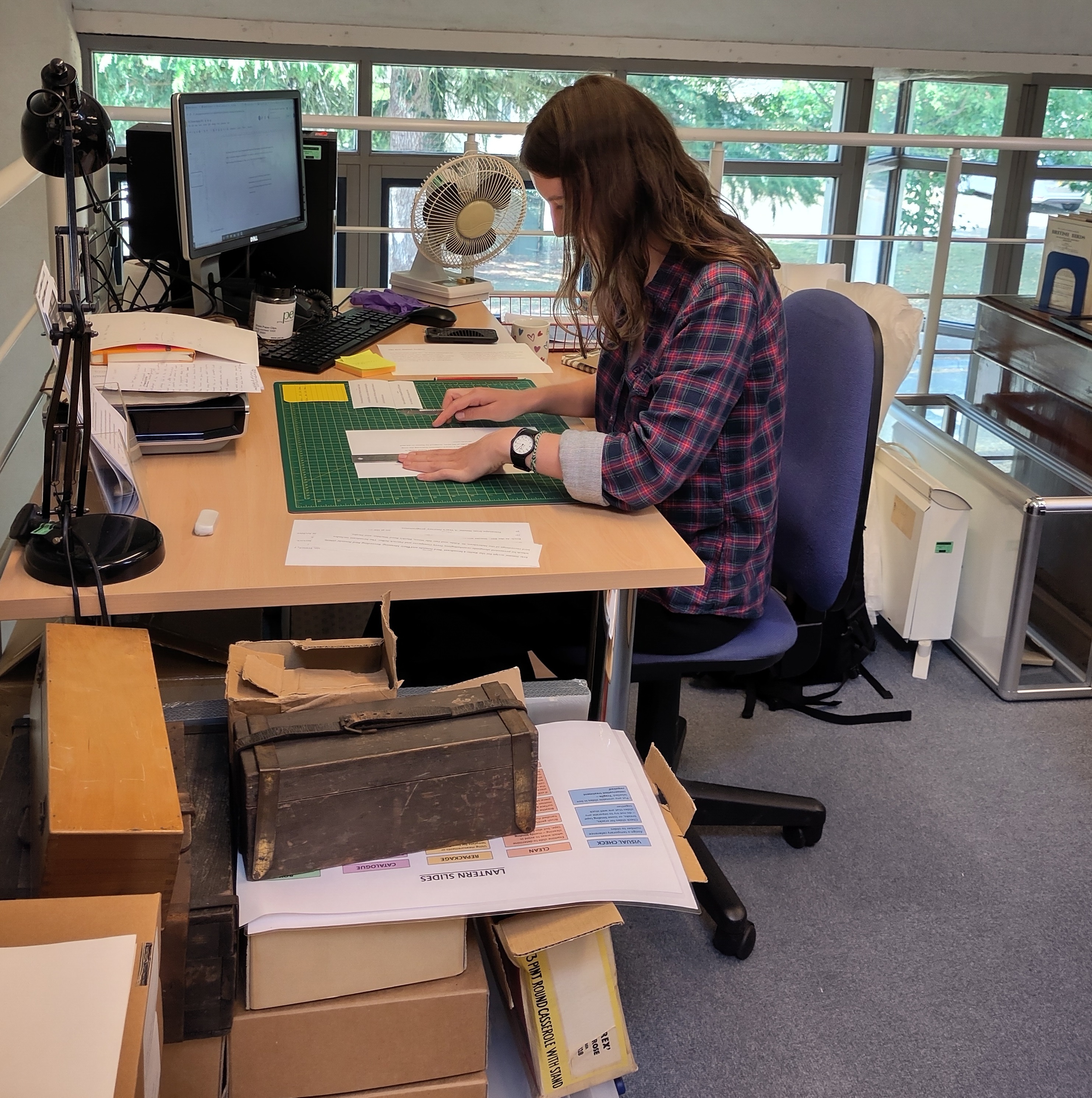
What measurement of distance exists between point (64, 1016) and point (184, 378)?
1.00 meters

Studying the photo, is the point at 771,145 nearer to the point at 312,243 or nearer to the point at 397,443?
the point at 312,243

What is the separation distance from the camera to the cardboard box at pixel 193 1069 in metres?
1.05

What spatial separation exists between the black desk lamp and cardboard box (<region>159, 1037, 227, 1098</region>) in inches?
17.3

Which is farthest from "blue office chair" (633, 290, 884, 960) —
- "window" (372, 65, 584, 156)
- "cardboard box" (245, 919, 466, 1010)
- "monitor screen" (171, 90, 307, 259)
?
"window" (372, 65, 584, 156)

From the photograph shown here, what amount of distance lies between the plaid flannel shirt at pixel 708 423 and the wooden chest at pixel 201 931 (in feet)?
2.12

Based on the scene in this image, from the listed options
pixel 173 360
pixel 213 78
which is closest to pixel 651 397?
pixel 173 360

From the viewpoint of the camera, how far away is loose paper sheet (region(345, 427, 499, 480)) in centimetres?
155

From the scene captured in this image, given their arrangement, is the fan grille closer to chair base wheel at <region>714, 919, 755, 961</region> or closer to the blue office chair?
the blue office chair

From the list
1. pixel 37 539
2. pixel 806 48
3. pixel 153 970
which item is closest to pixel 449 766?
pixel 153 970

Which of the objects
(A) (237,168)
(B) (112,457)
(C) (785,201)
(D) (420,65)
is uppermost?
(D) (420,65)

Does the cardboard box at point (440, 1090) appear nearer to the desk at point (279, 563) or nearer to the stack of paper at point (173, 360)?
the desk at point (279, 563)

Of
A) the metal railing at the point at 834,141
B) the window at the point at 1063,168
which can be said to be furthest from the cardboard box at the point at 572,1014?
the window at the point at 1063,168

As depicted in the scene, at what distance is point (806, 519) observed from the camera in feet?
5.68

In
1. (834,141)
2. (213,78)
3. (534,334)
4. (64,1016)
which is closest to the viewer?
(64,1016)
